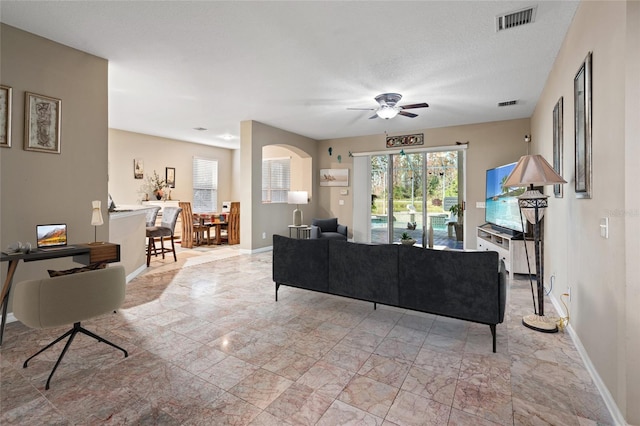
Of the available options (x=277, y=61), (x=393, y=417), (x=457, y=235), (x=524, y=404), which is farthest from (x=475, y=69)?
(x=457, y=235)

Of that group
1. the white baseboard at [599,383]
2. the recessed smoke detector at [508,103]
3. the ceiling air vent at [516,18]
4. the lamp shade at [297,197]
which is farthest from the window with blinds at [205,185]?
the white baseboard at [599,383]

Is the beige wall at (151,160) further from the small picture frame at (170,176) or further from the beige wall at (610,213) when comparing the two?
the beige wall at (610,213)

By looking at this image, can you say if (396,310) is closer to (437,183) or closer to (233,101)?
(233,101)

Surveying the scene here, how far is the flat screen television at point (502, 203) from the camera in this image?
180 inches

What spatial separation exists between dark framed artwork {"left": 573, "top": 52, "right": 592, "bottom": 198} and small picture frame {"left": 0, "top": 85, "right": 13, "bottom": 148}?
15.6 ft

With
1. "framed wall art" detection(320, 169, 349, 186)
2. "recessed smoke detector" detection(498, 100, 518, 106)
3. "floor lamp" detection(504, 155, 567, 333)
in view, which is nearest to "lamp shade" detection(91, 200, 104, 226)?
"floor lamp" detection(504, 155, 567, 333)

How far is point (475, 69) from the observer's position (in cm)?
378

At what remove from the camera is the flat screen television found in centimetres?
457

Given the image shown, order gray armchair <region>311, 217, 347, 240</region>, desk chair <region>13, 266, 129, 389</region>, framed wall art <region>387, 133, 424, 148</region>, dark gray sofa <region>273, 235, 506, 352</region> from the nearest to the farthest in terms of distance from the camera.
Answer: desk chair <region>13, 266, 129, 389</region> < dark gray sofa <region>273, 235, 506, 352</region> < gray armchair <region>311, 217, 347, 240</region> < framed wall art <region>387, 133, 424, 148</region>

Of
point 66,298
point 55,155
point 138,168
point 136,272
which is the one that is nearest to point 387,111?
point 55,155

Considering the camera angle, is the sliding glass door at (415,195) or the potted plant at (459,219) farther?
the sliding glass door at (415,195)

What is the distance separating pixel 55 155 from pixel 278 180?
5.70 m

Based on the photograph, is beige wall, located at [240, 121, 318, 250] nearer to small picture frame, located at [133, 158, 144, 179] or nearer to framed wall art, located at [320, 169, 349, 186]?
framed wall art, located at [320, 169, 349, 186]

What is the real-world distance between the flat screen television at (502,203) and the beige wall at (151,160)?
24.2 ft
